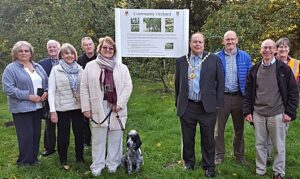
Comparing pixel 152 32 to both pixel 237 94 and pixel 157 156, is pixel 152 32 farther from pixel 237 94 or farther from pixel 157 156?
pixel 157 156

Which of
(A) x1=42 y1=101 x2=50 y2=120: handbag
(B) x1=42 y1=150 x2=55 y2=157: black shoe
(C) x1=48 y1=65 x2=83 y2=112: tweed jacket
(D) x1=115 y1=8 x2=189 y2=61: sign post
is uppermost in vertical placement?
(D) x1=115 y1=8 x2=189 y2=61: sign post

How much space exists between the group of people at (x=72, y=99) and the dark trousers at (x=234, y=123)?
1500 mm

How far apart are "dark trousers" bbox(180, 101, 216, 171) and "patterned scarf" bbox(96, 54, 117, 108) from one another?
1088 millimetres

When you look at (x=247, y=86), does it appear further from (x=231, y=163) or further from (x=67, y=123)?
(x=67, y=123)

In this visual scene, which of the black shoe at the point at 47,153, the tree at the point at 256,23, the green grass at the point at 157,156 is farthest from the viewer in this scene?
the tree at the point at 256,23

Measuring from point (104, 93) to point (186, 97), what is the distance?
1176 mm

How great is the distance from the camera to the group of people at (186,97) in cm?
520

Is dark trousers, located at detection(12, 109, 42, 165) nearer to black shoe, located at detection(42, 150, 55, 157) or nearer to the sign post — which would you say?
black shoe, located at detection(42, 150, 55, 157)

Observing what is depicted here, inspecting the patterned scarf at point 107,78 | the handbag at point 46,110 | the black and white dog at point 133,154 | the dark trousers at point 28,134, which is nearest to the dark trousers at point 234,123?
the black and white dog at point 133,154

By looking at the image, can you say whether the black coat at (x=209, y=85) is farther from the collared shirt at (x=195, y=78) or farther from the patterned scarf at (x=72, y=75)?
the patterned scarf at (x=72, y=75)

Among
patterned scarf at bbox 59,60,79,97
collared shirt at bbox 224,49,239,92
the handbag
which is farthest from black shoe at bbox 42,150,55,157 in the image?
collared shirt at bbox 224,49,239,92

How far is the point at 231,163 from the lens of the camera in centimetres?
594

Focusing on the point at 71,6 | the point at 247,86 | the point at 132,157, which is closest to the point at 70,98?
the point at 132,157

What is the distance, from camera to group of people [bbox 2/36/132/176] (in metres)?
5.31
